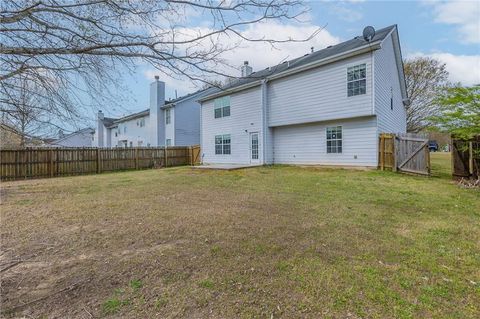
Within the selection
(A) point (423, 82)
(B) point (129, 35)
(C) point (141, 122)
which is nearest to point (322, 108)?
(B) point (129, 35)

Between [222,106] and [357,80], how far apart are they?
933 centimetres

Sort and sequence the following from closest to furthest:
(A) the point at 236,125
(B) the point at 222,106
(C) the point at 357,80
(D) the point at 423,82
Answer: (C) the point at 357,80
(A) the point at 236,125
(B) the point at 222,106
(D) the point at 423,82

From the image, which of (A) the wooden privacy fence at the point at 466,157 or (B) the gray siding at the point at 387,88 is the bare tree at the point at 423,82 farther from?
(A) the wooden privacy fence at the point at 466,157

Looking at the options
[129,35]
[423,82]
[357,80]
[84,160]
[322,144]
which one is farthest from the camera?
[423,82]

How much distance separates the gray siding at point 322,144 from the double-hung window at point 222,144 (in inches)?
150

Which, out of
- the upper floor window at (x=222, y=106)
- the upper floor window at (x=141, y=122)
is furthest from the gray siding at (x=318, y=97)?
the upper floor window at (x=141, y=122)

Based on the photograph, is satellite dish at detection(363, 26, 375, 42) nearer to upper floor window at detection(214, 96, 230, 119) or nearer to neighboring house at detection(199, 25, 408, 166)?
neighboring house at detection(199, 25, 408, 166)

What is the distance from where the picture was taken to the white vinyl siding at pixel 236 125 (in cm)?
1641

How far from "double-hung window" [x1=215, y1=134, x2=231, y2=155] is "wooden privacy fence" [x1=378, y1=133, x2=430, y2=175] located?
9.69 metres

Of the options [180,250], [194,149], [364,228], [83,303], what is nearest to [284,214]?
[364,228]

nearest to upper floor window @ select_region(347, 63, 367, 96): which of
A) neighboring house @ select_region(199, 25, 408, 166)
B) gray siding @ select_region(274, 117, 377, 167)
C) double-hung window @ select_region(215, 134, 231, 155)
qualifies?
neighboring house @ select_region(199, 25, 408, 166)

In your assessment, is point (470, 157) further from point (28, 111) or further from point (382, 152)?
point (28, 111)

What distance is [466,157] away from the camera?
31.2ft

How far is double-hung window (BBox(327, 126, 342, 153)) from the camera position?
13.1 metres
